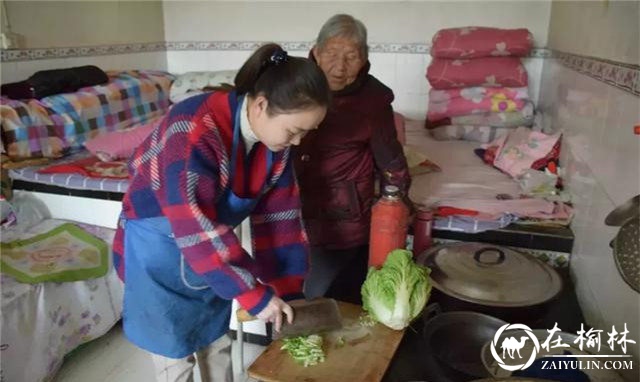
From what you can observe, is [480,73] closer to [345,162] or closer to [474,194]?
[474,194]

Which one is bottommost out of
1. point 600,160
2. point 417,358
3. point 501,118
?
point 417,358

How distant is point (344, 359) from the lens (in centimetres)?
102

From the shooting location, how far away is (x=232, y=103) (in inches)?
40.0

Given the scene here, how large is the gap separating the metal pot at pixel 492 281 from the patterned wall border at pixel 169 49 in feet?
6.61

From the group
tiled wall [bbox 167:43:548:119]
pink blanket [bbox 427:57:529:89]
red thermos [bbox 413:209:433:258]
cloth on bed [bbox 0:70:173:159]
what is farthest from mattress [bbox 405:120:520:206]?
cloth on bed [bbox 0:70:173:159]

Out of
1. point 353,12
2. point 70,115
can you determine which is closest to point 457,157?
point 353,12

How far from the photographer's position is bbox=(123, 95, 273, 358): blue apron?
110cm

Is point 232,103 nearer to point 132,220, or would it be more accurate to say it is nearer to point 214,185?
point 214,185

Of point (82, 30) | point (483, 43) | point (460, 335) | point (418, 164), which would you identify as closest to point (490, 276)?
point (460, 335)

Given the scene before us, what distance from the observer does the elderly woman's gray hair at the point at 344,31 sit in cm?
138

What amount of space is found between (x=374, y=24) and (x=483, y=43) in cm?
75

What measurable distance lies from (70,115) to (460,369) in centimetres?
216

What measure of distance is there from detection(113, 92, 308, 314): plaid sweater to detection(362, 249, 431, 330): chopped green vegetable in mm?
253

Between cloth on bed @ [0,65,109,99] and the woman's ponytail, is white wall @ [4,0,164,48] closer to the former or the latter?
Result: cloth on bed @ [0,65,109,99]
